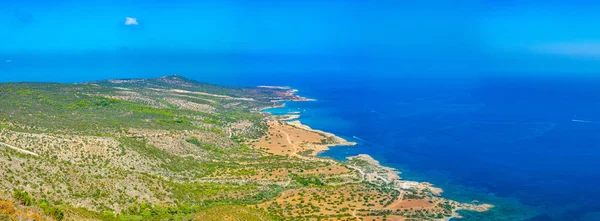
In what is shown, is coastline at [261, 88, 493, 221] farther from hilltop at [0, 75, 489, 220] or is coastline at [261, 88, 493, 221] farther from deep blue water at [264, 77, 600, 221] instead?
deep blue water at [264, 77, 600, 221]

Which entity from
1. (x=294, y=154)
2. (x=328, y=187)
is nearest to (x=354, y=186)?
(x=328, y=187)

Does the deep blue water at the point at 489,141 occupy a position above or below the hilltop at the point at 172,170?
above

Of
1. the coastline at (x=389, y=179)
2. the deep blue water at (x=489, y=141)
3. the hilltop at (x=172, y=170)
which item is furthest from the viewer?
the deep blue water at (x=489, y=141)

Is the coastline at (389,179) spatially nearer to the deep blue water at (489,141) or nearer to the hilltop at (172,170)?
the hilltop at (172,170)

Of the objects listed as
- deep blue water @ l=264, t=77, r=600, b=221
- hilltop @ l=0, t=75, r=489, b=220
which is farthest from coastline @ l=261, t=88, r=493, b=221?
deep blue water @ l=264, t=77, r=600, b=221

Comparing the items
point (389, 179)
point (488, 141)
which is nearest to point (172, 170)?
point (389, 179)

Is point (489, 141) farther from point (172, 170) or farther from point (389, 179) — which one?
point (172, 170)

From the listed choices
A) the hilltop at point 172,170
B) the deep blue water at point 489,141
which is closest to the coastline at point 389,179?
the hilltop at point 172,170

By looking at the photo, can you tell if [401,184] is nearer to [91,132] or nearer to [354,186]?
[354,186]

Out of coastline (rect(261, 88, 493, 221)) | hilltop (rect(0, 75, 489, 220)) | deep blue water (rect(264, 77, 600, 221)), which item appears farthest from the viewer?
deep blue water (rect(264, 77, 600, 221))

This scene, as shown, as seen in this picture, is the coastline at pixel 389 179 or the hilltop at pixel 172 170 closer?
the hilltop at pixel 172 170
